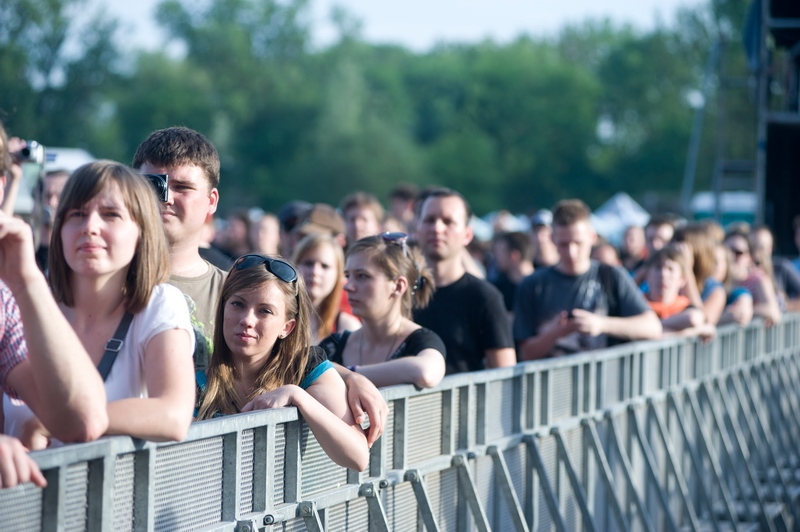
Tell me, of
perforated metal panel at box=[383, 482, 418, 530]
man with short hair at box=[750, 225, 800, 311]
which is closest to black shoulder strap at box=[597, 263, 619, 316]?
perforated metal panel at box=[383, 482, 418, 530]

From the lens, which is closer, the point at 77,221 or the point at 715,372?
the point at 77,221

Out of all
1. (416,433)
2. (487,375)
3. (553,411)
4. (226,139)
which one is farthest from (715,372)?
(226,139)

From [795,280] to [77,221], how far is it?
1121 centimetres

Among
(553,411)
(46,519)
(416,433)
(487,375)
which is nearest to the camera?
(46,519)

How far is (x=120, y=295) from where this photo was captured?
9.35 feet

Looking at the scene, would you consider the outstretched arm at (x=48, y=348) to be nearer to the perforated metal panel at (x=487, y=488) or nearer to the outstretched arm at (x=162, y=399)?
the outstretched arm at (x=162, y=399)

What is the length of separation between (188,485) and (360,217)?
231 inches

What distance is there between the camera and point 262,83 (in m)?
84.5

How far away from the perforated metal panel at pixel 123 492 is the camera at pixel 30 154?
3.38 metres

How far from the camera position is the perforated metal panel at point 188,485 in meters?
2.94

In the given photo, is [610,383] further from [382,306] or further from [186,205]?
[186,205]

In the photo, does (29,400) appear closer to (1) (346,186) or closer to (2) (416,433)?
(2) (416,433)

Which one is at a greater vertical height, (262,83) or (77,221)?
(262,83)

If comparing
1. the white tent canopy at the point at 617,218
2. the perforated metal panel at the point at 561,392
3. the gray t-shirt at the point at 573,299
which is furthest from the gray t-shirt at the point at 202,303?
the white tent canopy at the point at 617,218
